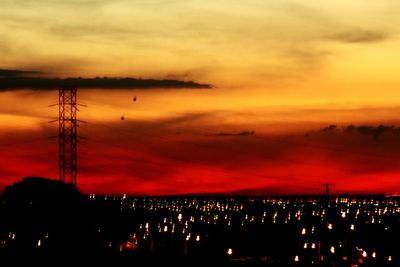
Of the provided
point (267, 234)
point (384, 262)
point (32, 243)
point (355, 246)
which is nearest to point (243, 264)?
point (384, 262)

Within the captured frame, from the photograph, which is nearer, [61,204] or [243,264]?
[243,264]

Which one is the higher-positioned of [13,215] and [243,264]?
[13,215]

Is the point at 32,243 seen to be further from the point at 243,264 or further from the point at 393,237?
the point at 393,237

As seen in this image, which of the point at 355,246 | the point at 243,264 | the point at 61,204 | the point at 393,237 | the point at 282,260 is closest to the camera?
the point at 243,264

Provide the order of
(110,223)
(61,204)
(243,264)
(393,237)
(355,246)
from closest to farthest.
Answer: (243,264)
(355,246)
(393,237)
(110,223)
(61,204)

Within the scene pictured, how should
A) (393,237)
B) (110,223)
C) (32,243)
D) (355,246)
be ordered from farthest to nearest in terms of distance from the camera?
(110,223)
(393,237)
(355,246)
(32,243)

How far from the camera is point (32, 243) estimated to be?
423 ft

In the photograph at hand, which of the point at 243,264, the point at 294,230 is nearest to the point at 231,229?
the point at 294,230

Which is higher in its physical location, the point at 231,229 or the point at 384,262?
the point at 231,229

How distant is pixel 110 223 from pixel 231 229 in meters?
22.5

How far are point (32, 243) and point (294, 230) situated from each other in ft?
234

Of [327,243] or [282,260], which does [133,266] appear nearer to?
[282,260]

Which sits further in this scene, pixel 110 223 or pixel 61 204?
pixel 61 204

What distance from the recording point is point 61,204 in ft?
642
